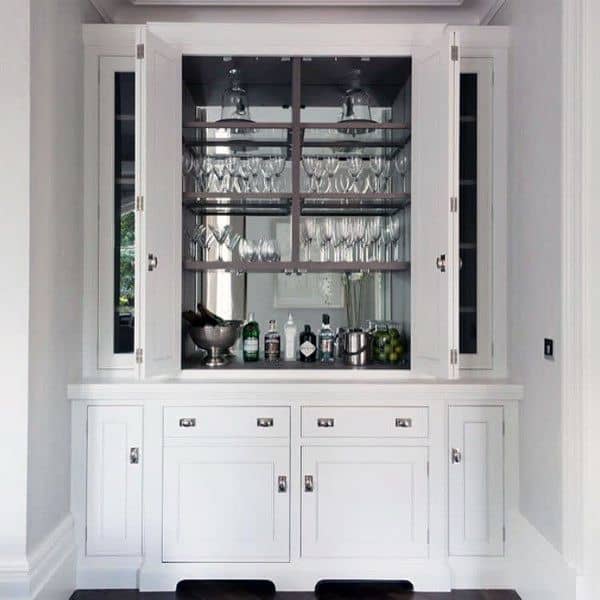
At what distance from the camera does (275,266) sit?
2.89 metres

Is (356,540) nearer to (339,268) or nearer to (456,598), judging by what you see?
(456,598)

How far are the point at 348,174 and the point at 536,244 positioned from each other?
1.06 meters

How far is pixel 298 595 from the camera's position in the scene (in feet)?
8.63

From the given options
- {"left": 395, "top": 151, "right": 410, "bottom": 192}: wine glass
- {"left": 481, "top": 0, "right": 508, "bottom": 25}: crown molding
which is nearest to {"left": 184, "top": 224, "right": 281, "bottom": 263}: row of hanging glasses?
{"left": 395, "top": 151, "right": 410, "bottom": 192}: wine glass

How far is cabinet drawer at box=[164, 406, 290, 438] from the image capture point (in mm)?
2654

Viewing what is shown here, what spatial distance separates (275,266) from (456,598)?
Answer: 1.71 metres

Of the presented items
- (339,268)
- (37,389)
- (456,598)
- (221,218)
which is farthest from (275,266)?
(456,598)

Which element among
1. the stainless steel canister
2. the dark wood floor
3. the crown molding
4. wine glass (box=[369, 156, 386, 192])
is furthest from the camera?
wine glass (box=[369, 156, 386, 192])

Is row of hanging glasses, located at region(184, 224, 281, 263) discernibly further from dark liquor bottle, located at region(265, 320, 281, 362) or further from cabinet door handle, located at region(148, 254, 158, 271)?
cabinet door handle, located at region(148, 254, 158, 271)

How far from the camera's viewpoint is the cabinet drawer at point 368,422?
2.66 metres

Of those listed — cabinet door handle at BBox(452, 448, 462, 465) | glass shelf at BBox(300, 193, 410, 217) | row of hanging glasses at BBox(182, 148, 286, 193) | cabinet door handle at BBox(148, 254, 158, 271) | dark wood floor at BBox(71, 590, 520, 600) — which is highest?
row of hanging glasses at BBox(182, 148, 286, 193)

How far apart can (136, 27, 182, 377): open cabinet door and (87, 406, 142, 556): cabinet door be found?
1.04 ft
